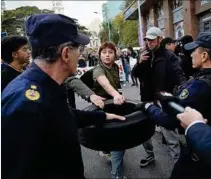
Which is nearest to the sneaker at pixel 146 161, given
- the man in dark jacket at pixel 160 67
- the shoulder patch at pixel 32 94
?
the man in dark jacket at pixel 160 67

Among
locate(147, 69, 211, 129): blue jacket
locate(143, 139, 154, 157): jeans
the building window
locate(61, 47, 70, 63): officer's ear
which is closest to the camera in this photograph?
locate(61, 47, 70, 63): officer's ear

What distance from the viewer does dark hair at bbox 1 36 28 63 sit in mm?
3630

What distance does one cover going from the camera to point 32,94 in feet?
4.60

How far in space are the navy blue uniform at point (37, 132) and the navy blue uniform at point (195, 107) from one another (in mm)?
834

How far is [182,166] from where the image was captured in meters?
2.17

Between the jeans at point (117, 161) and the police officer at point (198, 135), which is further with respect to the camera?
the jeans at point (117, 161)

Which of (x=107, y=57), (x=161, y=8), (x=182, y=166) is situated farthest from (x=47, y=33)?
(x=161, y=8)

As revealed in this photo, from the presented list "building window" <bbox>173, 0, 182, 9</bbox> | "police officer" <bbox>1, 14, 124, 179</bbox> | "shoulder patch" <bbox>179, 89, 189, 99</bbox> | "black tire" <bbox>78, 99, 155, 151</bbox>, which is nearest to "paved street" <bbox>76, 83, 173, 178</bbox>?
"black tire" <bbox>78, 99, 155, 151</bbox>

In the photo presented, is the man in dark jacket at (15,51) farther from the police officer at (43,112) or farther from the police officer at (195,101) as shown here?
the police officer at (43,112)

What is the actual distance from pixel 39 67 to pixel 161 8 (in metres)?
28.8

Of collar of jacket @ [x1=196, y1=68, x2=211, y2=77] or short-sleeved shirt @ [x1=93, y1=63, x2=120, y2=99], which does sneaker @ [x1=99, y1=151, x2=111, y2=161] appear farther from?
collar of jacket @ [x1=196, y1=68, x2=211, y2=77]

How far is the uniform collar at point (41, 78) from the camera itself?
1.50 m

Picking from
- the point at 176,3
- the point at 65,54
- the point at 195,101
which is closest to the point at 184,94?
the point at 195,101

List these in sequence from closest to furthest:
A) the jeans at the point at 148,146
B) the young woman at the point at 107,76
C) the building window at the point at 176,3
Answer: the young woman at the point at 107,76
the jeans at the point at 148,146
the building window at the point at 176,3
